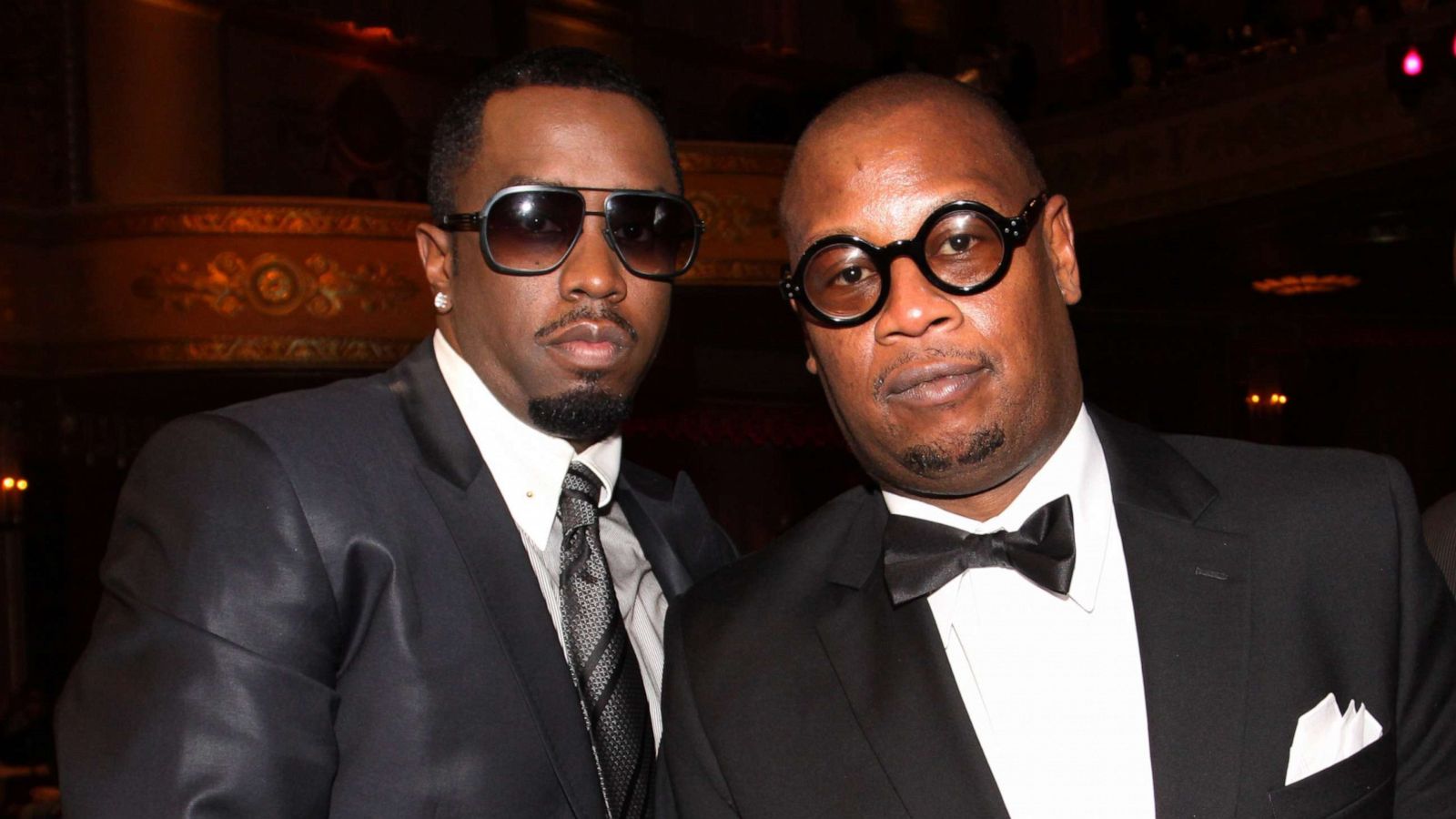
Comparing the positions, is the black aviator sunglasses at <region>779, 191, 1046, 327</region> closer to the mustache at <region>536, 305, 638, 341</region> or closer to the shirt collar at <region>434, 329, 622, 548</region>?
the mustache at <region>536, 305, 638, 341</region>

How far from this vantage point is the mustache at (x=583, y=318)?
83.9 inches

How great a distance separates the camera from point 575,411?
7.02 ft

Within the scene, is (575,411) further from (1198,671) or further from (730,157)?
(730,157)

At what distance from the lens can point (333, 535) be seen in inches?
72.1

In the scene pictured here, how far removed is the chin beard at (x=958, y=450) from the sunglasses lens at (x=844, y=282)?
0.64 ft

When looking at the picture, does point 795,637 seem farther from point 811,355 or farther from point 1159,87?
point 1159,87

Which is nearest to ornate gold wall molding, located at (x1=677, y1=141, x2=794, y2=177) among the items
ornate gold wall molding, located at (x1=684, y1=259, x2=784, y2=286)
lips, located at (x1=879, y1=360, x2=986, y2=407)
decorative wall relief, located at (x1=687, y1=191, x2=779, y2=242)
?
decorative wall relief, located at (x1=687, y1=191, x2=779, y2=242)

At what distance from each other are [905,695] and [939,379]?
405mm

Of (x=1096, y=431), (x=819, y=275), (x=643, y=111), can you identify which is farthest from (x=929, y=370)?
(x=643, y=111)

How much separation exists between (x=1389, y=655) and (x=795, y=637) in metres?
0.74

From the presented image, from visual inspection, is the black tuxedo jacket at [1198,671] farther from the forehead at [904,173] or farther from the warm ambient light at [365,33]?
the warm ambient light at [365,33]

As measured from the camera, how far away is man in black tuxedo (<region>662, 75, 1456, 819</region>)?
168cm

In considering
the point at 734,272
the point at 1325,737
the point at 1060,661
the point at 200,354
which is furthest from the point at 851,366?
the point at 200,354

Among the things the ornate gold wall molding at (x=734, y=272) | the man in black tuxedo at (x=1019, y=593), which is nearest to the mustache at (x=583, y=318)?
the man in black tuxedo at (x=1019, y=593)
